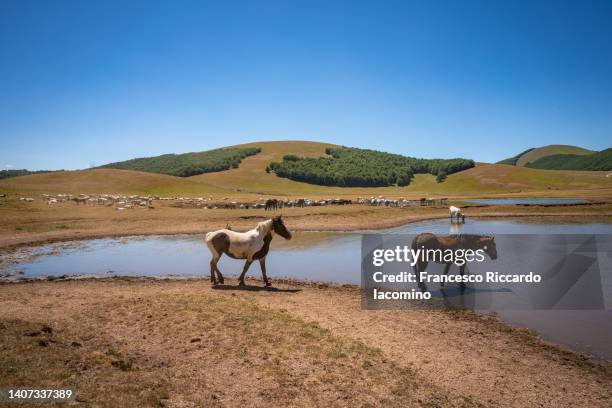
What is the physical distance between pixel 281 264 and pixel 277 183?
336 feet

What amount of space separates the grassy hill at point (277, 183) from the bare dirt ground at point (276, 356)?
238 feet

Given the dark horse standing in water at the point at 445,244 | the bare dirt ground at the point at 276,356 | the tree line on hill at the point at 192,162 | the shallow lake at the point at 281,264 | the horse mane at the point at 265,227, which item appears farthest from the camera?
the tree line on hill at the point at 192,162

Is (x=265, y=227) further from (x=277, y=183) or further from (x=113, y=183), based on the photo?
(x=277, y=183)

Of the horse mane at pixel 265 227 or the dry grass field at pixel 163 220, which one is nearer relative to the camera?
the horse mane at pixel 265 227

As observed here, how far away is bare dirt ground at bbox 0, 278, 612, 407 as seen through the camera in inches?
258

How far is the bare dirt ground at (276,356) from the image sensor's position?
258 inches

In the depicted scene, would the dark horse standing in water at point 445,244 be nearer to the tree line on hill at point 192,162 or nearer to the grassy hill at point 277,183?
the grassy hill at point 277,183

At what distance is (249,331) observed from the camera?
9180mm

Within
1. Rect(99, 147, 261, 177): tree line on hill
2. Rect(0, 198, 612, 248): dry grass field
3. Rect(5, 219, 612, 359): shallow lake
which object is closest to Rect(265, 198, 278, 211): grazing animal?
Rect(0, 198, 612, 248): dry grass field

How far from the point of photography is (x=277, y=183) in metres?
121

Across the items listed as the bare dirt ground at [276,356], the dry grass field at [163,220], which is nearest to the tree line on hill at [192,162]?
the dry grass field at [163,220]

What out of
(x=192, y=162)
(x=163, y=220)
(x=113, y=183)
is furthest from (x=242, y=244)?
(x=192, y=162)

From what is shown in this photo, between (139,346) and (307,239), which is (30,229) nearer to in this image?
(307,239)

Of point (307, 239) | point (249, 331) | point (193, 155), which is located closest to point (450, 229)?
point (307, 239)
